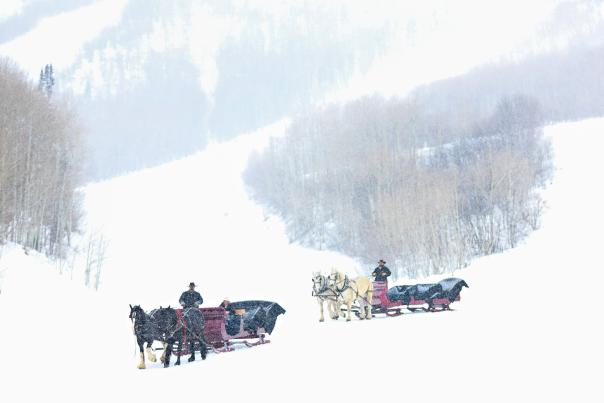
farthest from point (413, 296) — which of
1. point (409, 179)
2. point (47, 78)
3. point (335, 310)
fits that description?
point (47, 78)

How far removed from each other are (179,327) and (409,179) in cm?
3996

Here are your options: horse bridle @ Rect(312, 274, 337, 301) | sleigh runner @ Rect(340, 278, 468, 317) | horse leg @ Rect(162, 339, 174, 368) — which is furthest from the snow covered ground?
horse bridle @ Rect(312, 274, 337, 301)

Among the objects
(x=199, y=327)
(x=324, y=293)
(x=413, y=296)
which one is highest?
(x=324, y=293)

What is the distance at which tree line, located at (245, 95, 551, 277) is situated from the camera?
136 feet

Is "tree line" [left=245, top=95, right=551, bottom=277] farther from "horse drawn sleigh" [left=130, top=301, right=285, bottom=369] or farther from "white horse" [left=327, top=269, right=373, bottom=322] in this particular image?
"horse drawn sleigh" [left=130, top=301, right=285, bottom=369]

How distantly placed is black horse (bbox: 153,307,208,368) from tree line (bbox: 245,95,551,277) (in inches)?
1056

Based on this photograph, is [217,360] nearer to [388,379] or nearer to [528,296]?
[388,379]

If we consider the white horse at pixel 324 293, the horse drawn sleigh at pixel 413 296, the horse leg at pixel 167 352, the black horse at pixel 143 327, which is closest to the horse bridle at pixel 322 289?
the white horse at pixel 324 293

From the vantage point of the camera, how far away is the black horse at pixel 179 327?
11336 mm

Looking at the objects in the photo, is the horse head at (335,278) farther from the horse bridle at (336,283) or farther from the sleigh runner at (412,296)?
the sleigh runner at (412,296)

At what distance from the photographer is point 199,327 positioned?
12.0 metres

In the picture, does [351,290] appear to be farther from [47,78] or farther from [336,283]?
[47,78]

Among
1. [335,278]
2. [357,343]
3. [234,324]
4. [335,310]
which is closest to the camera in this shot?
[357,343]

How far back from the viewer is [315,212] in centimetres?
5869
